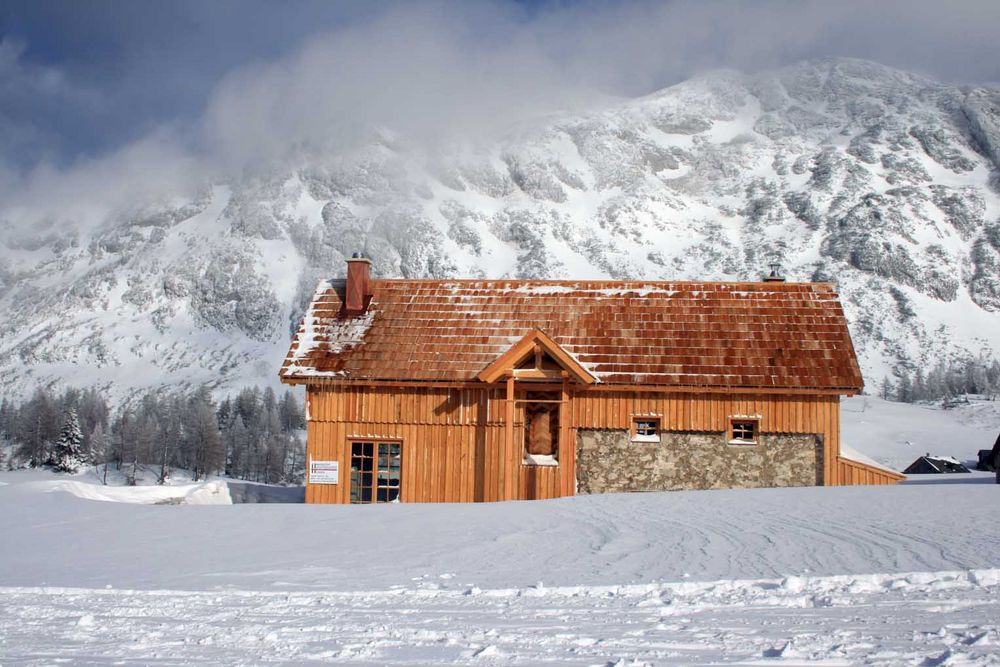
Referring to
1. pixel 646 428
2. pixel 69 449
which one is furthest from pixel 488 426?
pixel 69 449

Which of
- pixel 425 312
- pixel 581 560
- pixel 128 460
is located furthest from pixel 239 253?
pixel 581 560

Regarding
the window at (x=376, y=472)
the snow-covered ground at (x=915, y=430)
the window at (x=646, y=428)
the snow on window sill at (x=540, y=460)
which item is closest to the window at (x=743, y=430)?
the window at (x=646, y=428)

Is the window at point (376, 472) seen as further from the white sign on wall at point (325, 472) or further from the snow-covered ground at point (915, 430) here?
the snow-covered ground at point (915, 430)

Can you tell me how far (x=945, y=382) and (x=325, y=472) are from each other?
121m

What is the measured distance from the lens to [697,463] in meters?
19.4

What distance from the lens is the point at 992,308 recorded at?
577 ft

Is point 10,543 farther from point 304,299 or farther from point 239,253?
point 239,253

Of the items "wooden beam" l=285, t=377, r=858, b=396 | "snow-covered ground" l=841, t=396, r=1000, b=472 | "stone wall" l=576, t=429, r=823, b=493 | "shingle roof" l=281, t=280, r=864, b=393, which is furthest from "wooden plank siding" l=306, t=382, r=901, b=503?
"snow-covered ground" l=841, t=396, r=1000, b=472

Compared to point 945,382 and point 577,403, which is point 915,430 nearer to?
point 577,403

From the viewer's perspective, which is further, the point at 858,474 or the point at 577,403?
the point at 577,403

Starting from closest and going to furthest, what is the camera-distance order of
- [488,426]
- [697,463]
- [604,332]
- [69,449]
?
[697,463] < [488,426] < [604,332] < [69,449]

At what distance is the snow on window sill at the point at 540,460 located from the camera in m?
19.6

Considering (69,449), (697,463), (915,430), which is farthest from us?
(69,449)

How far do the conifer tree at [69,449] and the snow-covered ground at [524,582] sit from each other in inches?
2650
